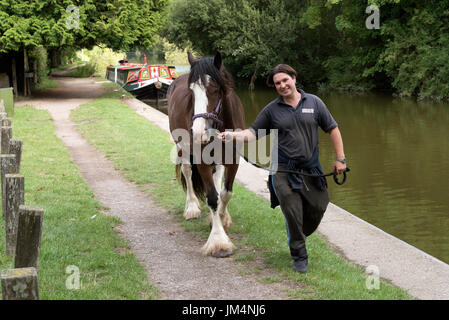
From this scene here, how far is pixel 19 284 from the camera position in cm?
301

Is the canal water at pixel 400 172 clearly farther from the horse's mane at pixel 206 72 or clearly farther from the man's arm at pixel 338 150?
the horse's mane at pixel 206 72

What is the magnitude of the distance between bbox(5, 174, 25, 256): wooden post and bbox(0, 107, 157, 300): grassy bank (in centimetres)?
16

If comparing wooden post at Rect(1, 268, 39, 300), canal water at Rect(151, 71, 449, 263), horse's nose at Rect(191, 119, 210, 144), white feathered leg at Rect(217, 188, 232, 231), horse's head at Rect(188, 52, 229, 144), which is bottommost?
canal water at Rect(151, 71, 449, 263)

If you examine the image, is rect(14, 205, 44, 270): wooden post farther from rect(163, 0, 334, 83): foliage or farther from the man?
rect(163, 0, 334, 83): foliage

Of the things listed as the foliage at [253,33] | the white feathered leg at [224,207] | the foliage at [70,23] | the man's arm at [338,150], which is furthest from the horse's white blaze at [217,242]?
the foliage at [253,33]

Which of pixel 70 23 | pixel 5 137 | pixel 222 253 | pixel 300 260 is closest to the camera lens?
pixel 300 260

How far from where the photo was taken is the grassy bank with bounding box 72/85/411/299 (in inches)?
207

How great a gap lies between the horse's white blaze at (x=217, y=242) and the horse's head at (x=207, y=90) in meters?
1.27

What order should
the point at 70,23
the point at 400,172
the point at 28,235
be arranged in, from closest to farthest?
the point at 28,235 < the point at 400,172 < the point at 70,23

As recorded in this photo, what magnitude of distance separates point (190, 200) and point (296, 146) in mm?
2972

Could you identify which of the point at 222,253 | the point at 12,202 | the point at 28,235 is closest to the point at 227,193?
the point at 222,253

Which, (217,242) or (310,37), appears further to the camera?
(310,37)

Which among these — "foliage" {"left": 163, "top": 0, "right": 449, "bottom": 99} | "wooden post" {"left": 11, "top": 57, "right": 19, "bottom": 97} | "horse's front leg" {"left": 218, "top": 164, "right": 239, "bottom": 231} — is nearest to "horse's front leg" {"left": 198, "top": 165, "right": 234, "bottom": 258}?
"horse's front leg" {"left": 218, "top": 164, "right": 239, "bottom": 231}

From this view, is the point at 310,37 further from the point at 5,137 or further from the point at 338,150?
the point at 338,150
